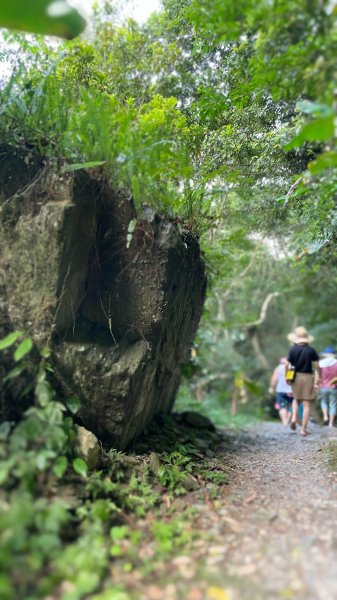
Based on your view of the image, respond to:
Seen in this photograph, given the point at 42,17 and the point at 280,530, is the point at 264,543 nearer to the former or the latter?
the point at 280,530

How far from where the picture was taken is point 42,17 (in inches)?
173

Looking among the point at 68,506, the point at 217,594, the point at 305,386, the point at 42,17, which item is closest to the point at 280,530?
the point at 217,594

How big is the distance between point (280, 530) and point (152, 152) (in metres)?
4.53

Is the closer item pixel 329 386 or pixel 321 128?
pixel 321 128

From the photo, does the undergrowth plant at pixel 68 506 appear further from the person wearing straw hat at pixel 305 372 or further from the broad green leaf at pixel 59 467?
the person wearing straw hat at pixel 305 372

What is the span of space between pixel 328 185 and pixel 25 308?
4272 mm

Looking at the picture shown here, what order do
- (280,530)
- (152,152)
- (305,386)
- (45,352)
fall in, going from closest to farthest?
1. (280,530)
2. (45,352)
3. (152,152)
4. (305,386)

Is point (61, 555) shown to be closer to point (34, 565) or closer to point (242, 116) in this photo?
point (34, 565)

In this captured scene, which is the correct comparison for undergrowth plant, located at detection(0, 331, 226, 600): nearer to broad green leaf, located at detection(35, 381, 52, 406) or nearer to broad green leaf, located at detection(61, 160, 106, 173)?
broad green leaf, located at detection(35, 381, 52, 406)

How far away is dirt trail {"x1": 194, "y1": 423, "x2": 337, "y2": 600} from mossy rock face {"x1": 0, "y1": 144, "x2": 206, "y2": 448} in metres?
1.89

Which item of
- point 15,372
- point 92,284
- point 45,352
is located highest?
point 92,284

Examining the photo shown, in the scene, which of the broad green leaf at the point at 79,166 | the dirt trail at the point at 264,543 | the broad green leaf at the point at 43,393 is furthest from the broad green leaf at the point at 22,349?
the dirt trail at the point at 264,543

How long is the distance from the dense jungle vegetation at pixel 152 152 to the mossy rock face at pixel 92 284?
0.99ft

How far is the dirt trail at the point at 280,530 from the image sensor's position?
283cm
